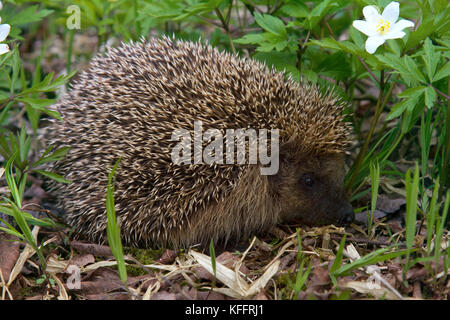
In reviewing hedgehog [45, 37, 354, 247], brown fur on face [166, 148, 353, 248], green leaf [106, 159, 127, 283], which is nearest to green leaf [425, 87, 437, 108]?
hedgehog [45, 37, 354, 247]

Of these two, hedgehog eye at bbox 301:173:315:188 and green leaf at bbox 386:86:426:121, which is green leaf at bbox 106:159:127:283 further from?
green leaf at bbox 386:86:426:121

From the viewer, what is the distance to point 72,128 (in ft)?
16.3

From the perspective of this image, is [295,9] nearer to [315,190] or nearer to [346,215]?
[315,190]

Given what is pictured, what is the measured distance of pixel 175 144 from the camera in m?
4.58

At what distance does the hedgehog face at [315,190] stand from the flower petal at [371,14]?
136cm

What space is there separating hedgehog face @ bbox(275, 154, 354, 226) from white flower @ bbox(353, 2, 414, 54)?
50.8 inches

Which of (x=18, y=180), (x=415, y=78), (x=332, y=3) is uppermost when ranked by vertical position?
(x=332, y=3)

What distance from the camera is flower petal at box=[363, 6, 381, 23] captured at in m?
4.21

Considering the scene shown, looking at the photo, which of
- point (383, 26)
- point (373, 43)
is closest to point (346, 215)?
point (373, 43)

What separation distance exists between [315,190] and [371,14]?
1714 millimetres

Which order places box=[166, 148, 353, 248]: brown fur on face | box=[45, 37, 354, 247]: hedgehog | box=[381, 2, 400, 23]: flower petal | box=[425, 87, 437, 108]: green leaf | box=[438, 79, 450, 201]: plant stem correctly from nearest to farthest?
box=[425, 87, 437, 108]: green leaf
box=[381, 2, 400, 23]: flower petal
box=[438, 79, 450, 201]: plant stem
box=[45, 37, 354, 247]: hedgehog
box=[166, 148, 353, 248]: brown fur on face
